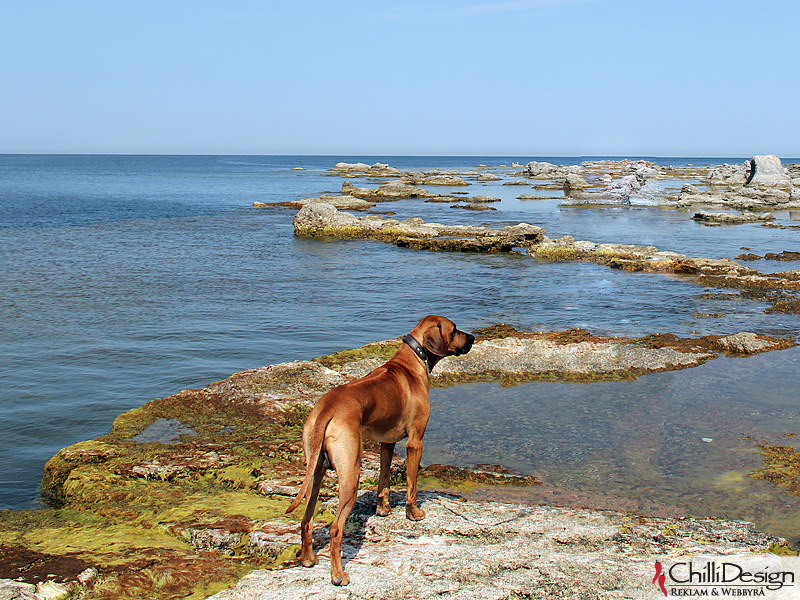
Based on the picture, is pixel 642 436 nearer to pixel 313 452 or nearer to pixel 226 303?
pixel 313 452

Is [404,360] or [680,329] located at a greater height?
[404,360]

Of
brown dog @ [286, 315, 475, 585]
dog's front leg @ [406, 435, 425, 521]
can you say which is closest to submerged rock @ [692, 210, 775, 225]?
brown dog @ [286, 315, 475, 585]

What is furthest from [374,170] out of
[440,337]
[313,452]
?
[313,452]

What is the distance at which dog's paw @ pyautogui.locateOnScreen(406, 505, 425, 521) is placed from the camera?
20.2 feet

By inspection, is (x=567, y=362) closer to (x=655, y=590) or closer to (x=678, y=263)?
(x=655, y=590)

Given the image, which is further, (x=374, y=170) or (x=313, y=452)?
(x=374, y=170)

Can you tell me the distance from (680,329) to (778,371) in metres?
4.26

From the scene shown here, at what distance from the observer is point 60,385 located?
496 inches

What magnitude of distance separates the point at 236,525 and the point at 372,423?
1.67m

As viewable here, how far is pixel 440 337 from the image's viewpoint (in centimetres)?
671

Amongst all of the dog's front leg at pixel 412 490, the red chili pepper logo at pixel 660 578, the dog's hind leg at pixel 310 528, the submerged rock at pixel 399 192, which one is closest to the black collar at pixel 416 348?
the dog's front leg at pixel 412 490

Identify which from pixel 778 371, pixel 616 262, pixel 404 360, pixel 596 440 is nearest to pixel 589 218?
pixel 616 262

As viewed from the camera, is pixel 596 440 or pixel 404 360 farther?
pixel 596 440

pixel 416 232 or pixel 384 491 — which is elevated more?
pixel 416 232
